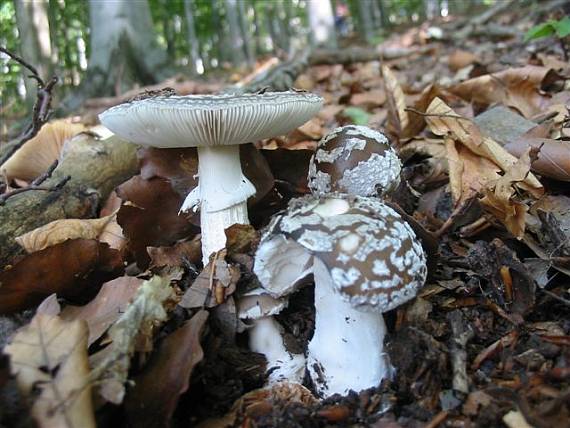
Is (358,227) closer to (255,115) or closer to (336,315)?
(336,315)

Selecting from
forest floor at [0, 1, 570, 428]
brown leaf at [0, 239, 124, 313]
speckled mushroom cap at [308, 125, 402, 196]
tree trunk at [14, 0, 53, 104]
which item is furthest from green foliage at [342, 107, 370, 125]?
tree trunk at [14, 0, 53, 104]

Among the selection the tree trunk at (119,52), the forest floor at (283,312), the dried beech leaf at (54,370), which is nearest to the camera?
the dried beech leaf at (54,370)

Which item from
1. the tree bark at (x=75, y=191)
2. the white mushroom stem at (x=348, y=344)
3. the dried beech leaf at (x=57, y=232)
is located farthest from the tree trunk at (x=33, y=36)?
the white mushroom stem at (x=348, y=344)

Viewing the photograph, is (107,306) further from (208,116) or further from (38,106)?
(38,106)

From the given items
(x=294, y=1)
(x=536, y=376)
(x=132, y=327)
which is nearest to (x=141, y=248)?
(x=132, y=327)

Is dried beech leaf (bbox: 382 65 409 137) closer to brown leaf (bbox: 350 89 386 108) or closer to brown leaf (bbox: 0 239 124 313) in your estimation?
brown leaf (bbox: 350 89 386 108)

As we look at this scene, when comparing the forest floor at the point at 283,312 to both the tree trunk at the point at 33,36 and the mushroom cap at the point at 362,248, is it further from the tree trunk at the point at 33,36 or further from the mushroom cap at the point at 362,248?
the tree trunk at the point at 33,36
